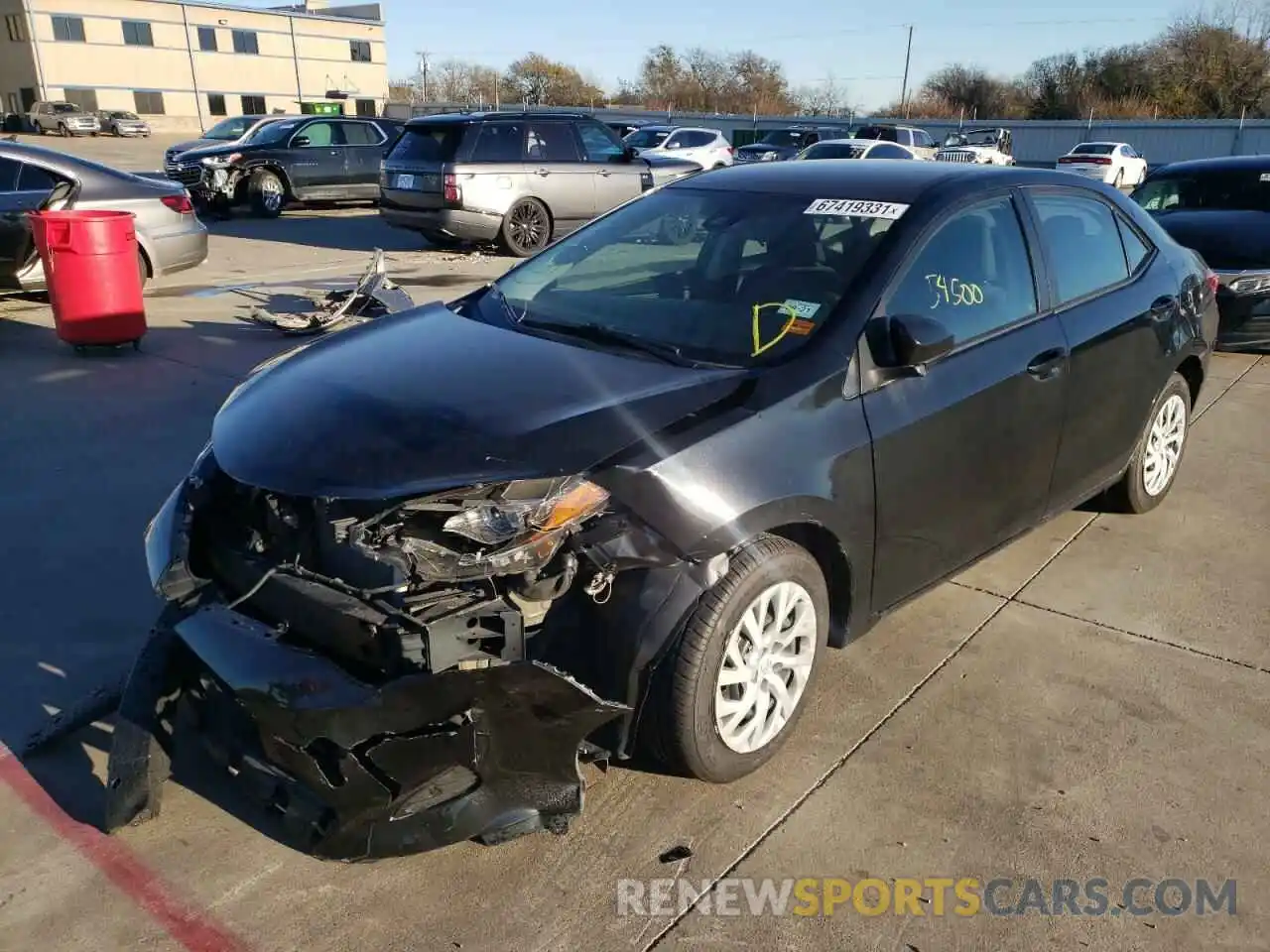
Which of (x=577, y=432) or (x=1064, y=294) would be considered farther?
(x=1064, y=294)

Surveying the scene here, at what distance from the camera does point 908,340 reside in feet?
10.1

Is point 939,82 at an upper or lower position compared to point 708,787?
upper

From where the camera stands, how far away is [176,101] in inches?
2537

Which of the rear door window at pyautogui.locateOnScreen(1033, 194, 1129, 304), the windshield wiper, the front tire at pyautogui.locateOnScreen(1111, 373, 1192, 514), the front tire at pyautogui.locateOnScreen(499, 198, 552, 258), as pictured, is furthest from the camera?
the front tire at pyautogui.locateOnScreen(499, 198, 552, 258)

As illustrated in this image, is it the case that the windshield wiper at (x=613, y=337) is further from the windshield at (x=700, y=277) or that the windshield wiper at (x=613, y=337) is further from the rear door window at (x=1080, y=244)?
the rear door window at (x=1080, y=244)

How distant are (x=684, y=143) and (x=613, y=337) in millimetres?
23105

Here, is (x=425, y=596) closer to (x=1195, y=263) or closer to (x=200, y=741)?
(x=200, y=741)

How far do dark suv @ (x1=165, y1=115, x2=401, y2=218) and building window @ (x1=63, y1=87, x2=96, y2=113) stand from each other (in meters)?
51.4

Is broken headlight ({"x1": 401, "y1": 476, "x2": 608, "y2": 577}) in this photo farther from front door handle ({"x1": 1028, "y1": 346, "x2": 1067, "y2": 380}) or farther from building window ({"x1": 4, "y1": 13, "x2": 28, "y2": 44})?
building window ({"x1": 4, "y1": 13, "x2": 28, "y2": 44})

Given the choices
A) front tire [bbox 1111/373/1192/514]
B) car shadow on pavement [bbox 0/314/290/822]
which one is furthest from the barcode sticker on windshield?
car shadow on pavement [bbox 0/314/290/822]

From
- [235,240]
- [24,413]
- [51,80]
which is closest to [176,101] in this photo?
[51,80]

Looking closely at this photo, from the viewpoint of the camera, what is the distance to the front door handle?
368cm

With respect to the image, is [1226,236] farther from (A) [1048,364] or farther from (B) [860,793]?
(B) [860,793]

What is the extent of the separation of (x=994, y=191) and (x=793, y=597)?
188 centimetres
